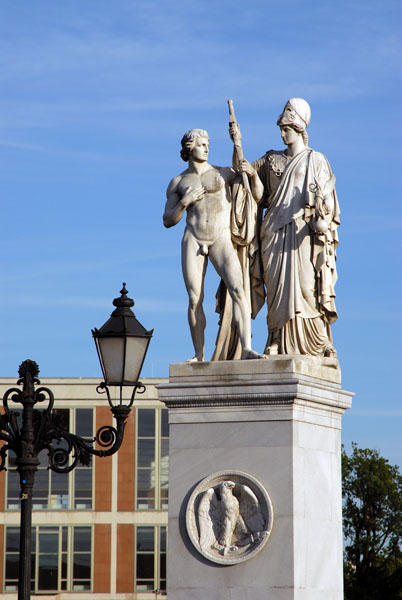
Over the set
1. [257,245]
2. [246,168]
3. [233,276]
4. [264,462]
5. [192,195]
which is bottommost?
[264,462]

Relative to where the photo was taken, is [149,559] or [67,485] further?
[67,485]

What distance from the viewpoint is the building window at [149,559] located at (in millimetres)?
65688

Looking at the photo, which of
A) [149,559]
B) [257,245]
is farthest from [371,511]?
[257,245]

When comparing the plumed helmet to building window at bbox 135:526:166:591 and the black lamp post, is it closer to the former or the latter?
the black lamp post

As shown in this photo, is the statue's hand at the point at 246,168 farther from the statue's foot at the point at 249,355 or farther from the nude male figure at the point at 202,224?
the statue's foot at the point at 249,355

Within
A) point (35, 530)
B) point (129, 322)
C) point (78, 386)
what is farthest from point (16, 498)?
point (129, 322)

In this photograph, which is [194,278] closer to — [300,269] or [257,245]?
[257,245]

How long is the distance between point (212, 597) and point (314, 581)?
45.6 inches

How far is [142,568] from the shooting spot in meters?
65.9

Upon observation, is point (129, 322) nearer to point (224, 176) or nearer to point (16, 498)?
point (224, 176)

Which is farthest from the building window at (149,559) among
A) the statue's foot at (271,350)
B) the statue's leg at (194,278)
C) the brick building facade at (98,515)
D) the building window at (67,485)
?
the statue's foot at (271,350)

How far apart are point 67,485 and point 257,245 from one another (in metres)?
50.9

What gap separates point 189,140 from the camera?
1738 centimetres

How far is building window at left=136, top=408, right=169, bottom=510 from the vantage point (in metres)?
66.4
